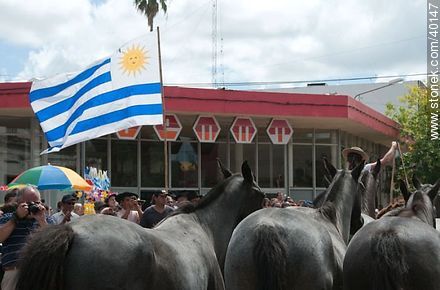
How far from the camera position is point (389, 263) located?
5402 mm

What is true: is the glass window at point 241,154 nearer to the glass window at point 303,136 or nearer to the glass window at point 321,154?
the glass window at point 303,136

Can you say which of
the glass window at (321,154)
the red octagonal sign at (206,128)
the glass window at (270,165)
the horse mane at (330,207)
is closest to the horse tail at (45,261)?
the horse mane at (330,207)

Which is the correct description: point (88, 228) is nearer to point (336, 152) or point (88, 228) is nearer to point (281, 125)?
point (281, 125)

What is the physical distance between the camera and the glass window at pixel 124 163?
2531 cm

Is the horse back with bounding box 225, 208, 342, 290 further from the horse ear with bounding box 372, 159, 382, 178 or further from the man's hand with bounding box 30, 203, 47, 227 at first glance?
the horse ear with bounding box 372, 159, 382, 178

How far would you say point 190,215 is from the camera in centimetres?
662

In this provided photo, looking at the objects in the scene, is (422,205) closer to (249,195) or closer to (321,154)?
Answer: (249,195)

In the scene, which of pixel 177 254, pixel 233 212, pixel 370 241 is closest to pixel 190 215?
pixel 233 212

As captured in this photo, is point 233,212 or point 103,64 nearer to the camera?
point 233,212

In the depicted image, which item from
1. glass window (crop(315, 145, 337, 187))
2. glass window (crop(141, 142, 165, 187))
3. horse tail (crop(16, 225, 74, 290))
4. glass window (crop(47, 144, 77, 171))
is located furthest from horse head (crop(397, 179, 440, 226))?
glass window (crop(315, 145, 337, 187))

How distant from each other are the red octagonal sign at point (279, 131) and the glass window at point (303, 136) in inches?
88.2

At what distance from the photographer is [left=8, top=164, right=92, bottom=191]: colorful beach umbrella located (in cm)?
1319

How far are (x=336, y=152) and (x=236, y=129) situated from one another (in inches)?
234

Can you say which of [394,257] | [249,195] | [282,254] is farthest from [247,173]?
[394,257]
